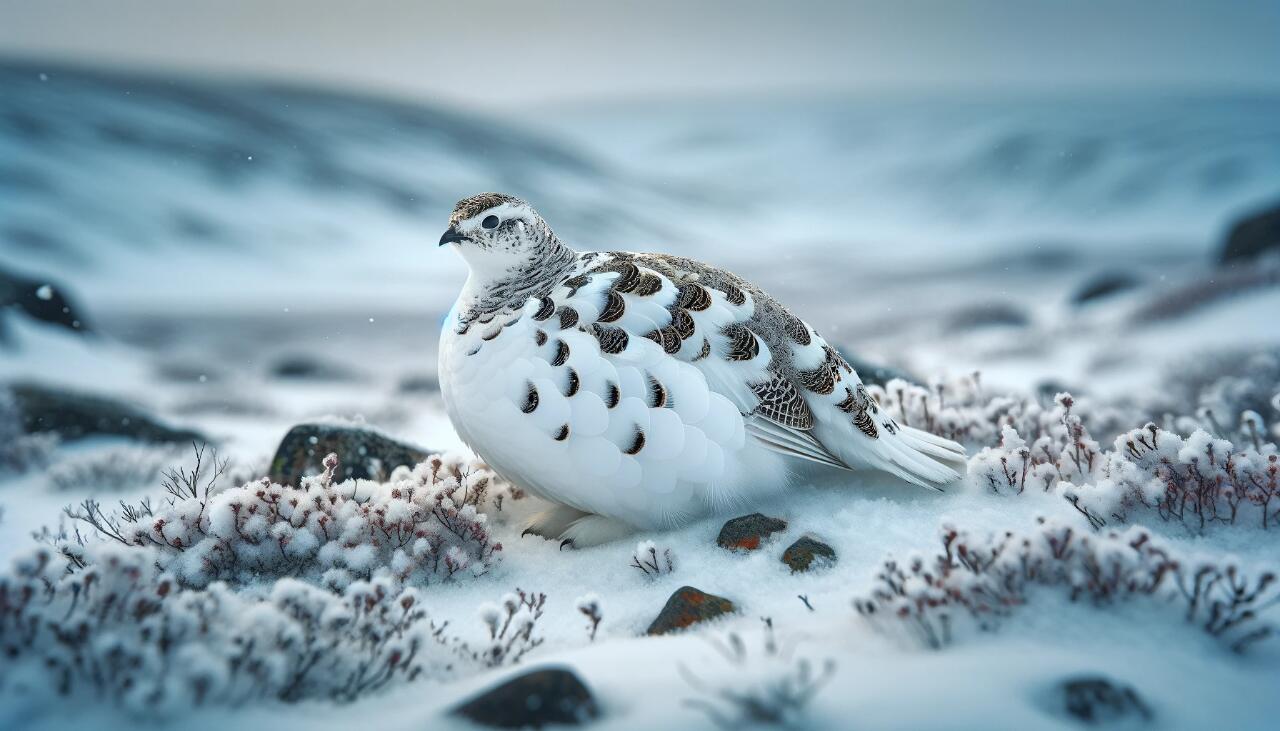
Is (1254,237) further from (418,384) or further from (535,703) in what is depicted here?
(535,703)

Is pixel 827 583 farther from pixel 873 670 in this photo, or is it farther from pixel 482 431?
pixel 482 431

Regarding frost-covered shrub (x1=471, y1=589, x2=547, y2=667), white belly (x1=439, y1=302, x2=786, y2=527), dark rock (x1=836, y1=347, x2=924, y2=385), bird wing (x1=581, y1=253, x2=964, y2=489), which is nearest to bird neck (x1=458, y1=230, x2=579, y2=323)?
white belly (x1=439, y1=302, x2=786, y2=527)

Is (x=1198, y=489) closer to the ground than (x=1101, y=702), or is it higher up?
higher up

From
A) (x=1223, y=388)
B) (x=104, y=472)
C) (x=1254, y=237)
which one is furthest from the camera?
(x=1254, y=237)

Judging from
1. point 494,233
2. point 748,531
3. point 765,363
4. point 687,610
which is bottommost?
point 687,610

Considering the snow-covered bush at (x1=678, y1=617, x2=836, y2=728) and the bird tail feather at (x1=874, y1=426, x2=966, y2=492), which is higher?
the bird tail feather at (x1=874, y1=426, x2=966, y2=492)

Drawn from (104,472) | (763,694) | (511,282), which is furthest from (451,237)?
(104,472)

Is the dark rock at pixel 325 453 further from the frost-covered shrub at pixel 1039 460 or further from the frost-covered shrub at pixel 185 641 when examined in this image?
the frost-covered shrub at pixel 1039 460

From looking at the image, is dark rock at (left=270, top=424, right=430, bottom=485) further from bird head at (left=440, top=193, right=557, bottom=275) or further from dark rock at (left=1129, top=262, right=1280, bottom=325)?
dark rock at (left=1129, top=262, right=1280, bottom=325)
